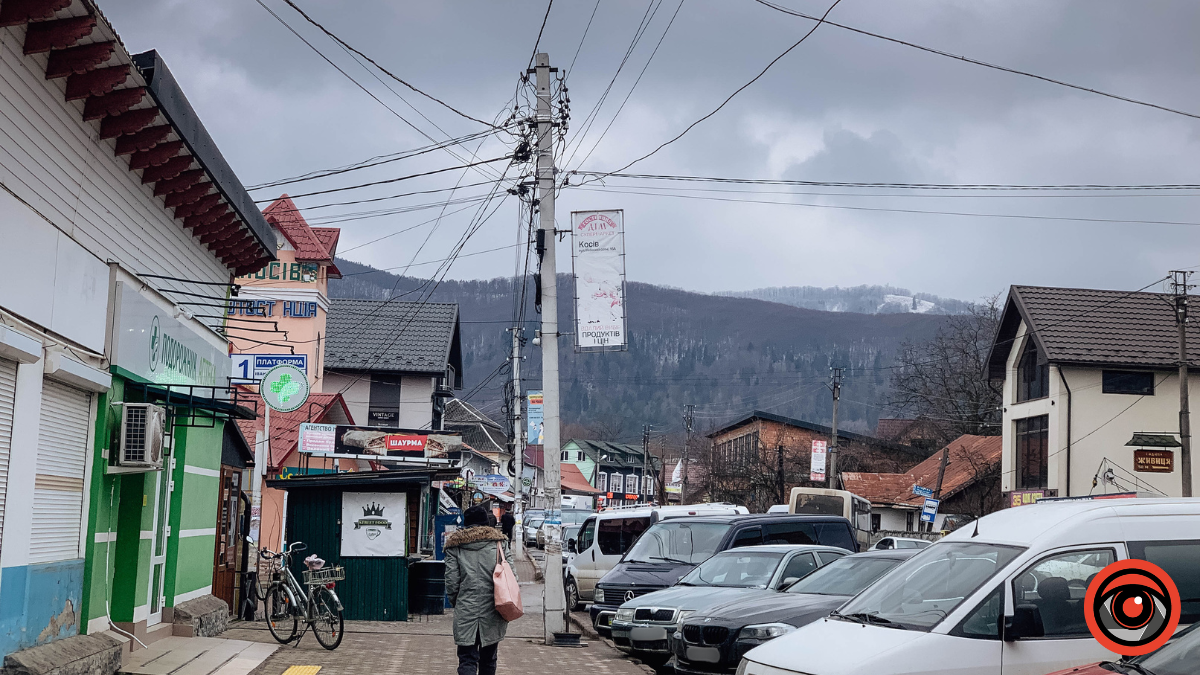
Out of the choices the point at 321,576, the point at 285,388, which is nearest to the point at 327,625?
the point at 321,576

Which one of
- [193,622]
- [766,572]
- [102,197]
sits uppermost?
[102,197]

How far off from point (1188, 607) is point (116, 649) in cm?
944

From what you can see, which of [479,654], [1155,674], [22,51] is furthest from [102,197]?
[1155,674]

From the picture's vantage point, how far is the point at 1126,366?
3825 centimetres

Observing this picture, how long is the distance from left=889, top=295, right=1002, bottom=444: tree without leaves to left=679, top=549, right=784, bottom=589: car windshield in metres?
46.1

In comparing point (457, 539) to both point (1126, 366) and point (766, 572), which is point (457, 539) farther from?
point (1126, 366)

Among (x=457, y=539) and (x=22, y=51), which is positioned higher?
(x=22, y=51)

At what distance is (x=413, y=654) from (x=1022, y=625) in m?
8.82

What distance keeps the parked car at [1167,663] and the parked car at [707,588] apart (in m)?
7.58

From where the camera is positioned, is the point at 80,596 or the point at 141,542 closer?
the point at 80,596

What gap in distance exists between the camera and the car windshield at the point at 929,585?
7.58 metres

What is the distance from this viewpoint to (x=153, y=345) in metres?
12.3

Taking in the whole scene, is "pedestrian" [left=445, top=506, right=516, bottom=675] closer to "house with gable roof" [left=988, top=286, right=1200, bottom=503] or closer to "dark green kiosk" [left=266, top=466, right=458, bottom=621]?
"dark green kiosk" [left=266, top=466, right=458, bottom=621]

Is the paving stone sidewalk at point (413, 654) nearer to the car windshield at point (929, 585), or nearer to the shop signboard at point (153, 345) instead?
the shop signboard at point (153, 345)
